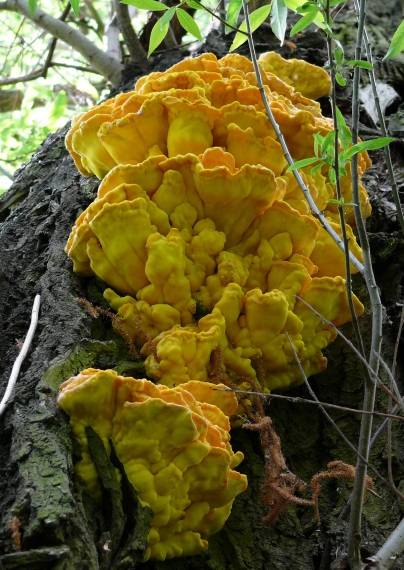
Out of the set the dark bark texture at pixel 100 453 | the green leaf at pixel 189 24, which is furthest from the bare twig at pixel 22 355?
the green leaf at pixel 189 24

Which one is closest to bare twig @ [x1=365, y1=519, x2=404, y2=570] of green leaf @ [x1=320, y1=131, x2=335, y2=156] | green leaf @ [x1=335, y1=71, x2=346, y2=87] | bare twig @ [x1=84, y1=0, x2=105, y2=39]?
green leaf @ [x1=320, y1=131, x2=335, y2=156]

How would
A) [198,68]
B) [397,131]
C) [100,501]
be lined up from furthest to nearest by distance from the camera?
[397,131] → [198,68] → [100,501]

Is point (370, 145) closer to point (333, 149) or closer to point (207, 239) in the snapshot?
point (333, 149)

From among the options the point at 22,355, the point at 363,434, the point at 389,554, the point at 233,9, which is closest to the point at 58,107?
the point at 233,9

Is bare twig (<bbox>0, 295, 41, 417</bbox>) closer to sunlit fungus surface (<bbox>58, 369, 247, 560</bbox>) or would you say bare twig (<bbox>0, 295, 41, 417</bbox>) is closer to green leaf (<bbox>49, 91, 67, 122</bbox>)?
sunlit fungus surface (<bbox>58, 369, 247, 560</bbox>)

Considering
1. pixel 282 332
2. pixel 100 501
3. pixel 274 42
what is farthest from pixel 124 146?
pixel 274 42

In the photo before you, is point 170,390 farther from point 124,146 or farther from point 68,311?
point 124,146

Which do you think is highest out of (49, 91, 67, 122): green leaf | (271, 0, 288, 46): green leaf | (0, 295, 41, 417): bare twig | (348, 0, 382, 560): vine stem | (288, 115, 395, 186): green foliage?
(271, 0, 288, 46): green leaf
